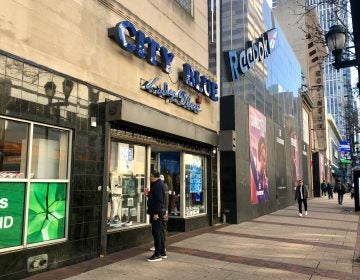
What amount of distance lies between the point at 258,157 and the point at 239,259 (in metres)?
10.9

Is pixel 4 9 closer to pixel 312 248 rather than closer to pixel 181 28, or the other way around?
pixel 181 28

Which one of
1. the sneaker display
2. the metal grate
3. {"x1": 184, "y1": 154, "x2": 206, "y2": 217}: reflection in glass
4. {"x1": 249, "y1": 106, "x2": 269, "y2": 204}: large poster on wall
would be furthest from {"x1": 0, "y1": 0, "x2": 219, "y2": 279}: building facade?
{"x1": 249, "y1": 106, "x2": 269, "y2": 204}: large poster on wall

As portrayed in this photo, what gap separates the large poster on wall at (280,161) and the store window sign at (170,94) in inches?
428

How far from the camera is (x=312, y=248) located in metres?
10.1

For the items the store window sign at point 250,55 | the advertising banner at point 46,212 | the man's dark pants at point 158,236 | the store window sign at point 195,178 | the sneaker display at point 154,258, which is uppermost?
the store window sign at point 250,55

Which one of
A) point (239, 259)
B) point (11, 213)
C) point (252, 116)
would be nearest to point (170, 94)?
point (239, 259)

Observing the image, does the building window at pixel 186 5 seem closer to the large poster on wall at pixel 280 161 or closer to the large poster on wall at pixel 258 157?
the large poster on wall at pixel 258 157

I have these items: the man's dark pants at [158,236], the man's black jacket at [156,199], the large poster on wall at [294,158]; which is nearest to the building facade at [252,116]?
the large poster on wall at [294,158]

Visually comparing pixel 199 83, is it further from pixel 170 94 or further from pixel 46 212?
pixel 46 212

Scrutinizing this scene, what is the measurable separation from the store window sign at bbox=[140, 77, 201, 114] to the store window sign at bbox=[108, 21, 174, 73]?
21.4 inches

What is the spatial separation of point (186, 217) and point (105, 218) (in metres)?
4.74

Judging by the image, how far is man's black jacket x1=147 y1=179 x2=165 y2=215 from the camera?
8289 mm

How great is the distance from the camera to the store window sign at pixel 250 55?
54.9ft

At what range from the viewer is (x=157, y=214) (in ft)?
27.1
